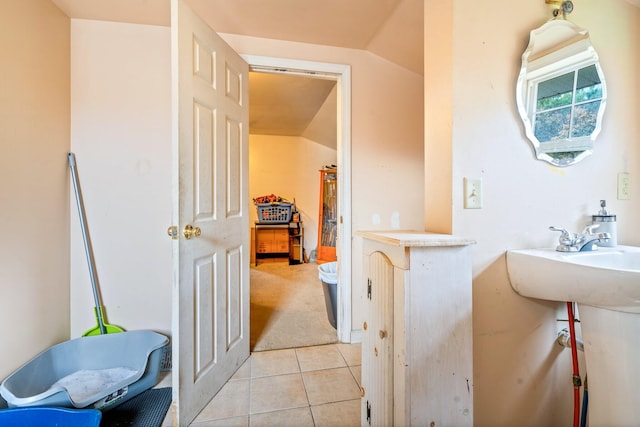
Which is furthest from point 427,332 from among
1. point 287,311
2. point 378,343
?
point 287,311

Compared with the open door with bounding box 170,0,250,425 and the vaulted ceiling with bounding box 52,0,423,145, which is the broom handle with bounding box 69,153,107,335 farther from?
the vaulted ceiling with bounding box 52,0,423,145

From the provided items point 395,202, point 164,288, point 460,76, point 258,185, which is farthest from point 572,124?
point 258,185

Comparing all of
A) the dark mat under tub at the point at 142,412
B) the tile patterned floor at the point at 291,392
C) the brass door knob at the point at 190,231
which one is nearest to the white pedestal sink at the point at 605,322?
the tile patterned floor at the point at 291,392

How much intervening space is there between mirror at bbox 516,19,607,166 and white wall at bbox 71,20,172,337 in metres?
1.99

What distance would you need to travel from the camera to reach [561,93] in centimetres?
109

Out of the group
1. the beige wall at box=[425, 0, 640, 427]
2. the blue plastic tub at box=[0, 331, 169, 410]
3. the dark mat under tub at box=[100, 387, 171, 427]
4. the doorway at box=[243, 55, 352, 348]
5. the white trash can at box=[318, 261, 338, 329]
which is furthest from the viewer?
the white trash can at box=[318, 261, 338, 329]

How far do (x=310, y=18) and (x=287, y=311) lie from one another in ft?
8.05

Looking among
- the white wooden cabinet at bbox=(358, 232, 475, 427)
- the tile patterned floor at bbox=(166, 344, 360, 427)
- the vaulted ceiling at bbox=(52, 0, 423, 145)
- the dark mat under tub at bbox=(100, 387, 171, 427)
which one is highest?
the vaulted ceiling at bbox=(52, 0, 423, 145)

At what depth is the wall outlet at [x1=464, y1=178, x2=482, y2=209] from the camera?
1007mm

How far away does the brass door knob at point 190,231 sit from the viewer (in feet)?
3.96

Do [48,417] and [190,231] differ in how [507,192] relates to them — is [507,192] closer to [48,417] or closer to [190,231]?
[190,231]

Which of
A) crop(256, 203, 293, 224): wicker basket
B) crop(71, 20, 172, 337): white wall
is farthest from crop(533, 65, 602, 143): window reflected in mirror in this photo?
crop(256, 203, 293, 224): wicker basket

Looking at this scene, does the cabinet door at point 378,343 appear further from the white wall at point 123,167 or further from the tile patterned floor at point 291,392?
the white wall at point 123,167

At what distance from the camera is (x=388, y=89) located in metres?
2.12
